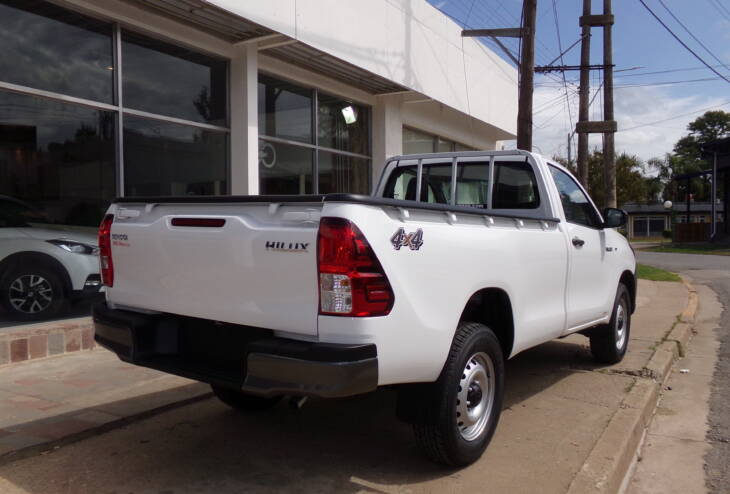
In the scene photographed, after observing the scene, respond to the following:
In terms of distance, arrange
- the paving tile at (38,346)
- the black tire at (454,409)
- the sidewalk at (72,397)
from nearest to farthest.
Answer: the black tire at (454,409) < the sidewalk at (72,397) < the paving tile at (38,346)

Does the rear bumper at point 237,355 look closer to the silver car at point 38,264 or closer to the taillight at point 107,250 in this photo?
the taillight at point 107,250

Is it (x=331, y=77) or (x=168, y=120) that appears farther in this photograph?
(x=331, y=77)

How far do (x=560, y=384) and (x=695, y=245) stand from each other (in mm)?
33165

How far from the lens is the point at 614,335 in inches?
241

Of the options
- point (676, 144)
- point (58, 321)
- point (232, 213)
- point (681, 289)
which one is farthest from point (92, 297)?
point (676, 144)

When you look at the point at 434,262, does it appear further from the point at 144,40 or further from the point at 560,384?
the point at 144,40

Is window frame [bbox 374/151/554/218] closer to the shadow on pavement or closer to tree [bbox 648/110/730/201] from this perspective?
the shadow on pavement

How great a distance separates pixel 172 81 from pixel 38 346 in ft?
12.6

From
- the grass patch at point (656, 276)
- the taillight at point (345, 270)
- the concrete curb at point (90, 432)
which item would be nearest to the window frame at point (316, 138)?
the concrete curb at point (90, 432)

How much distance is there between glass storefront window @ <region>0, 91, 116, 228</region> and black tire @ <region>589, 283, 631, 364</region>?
5662mm

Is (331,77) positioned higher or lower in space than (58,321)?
higher

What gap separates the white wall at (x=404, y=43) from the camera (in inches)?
327

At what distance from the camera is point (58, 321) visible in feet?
21.6

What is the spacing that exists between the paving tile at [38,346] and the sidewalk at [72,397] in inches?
3.5
